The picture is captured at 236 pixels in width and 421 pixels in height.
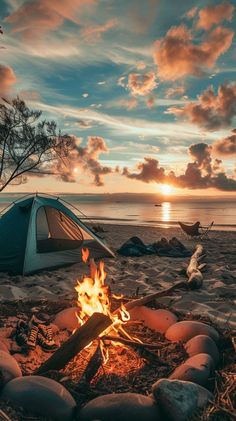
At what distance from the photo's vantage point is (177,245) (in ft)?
43.2

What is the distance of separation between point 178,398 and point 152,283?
17.4 ft

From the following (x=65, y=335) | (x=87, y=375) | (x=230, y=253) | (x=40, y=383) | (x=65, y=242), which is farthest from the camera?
(x=230, y=253)

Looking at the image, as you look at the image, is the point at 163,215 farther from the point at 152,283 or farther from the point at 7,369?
the point at 7,369

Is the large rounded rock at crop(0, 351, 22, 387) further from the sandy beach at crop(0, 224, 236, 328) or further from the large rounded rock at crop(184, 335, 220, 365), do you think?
the sandy beach at crop(0, 224, 236, 328)

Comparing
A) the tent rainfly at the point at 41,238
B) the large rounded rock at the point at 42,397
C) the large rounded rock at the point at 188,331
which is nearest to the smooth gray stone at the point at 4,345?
the large rounded rock at the point at 42,397

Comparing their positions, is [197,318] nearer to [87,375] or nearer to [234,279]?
[87,375]

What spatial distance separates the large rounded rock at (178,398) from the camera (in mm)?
3297

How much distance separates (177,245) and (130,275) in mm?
4109

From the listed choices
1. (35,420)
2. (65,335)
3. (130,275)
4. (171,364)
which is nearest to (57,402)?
(35,420)

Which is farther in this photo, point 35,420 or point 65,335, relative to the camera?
point 65,335

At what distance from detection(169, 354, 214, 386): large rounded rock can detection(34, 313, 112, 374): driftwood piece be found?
94cm

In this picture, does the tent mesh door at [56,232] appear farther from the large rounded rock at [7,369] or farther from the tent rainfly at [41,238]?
the large rounded rock at [7,369]

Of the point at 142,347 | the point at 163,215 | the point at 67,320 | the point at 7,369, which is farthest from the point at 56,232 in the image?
the point at 163,215

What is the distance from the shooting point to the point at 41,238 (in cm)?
1217
